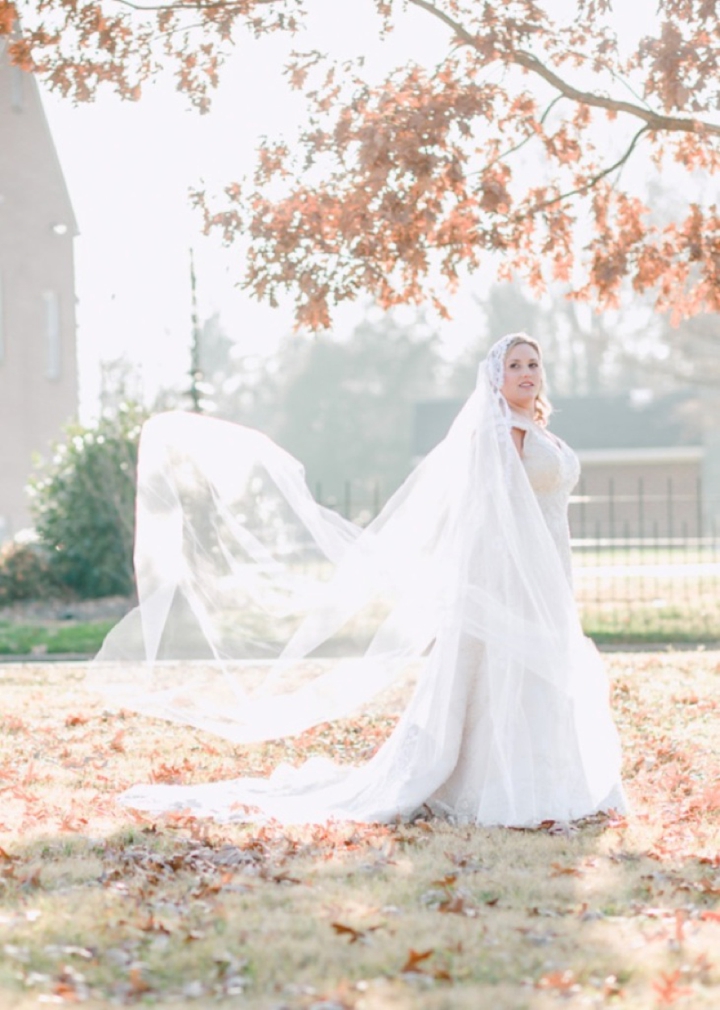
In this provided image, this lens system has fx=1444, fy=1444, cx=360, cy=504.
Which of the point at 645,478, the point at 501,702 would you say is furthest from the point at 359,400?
the point at 501,702

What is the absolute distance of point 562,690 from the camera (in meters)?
6.61

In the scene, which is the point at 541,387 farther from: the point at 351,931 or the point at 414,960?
the point at 414,960

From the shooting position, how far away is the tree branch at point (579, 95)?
8844mm

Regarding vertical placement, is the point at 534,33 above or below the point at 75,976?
above

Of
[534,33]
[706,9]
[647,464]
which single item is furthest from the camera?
[647,464]

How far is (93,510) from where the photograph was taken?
58.9 ft

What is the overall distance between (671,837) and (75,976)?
296cm

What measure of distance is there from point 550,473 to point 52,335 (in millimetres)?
17380

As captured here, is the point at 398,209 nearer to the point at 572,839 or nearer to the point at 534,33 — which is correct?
the point at 534,33

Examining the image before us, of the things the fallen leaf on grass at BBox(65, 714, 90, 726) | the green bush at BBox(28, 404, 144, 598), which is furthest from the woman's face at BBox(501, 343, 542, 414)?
the green bush at BBox(28, 404, 144, 598)

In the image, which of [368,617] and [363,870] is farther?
[368,617]

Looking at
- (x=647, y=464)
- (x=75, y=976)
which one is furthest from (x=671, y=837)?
(x=647, y=464)

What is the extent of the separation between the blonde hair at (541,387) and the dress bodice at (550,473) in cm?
18

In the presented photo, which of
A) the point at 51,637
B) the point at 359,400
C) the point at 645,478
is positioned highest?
the point at 359,400
